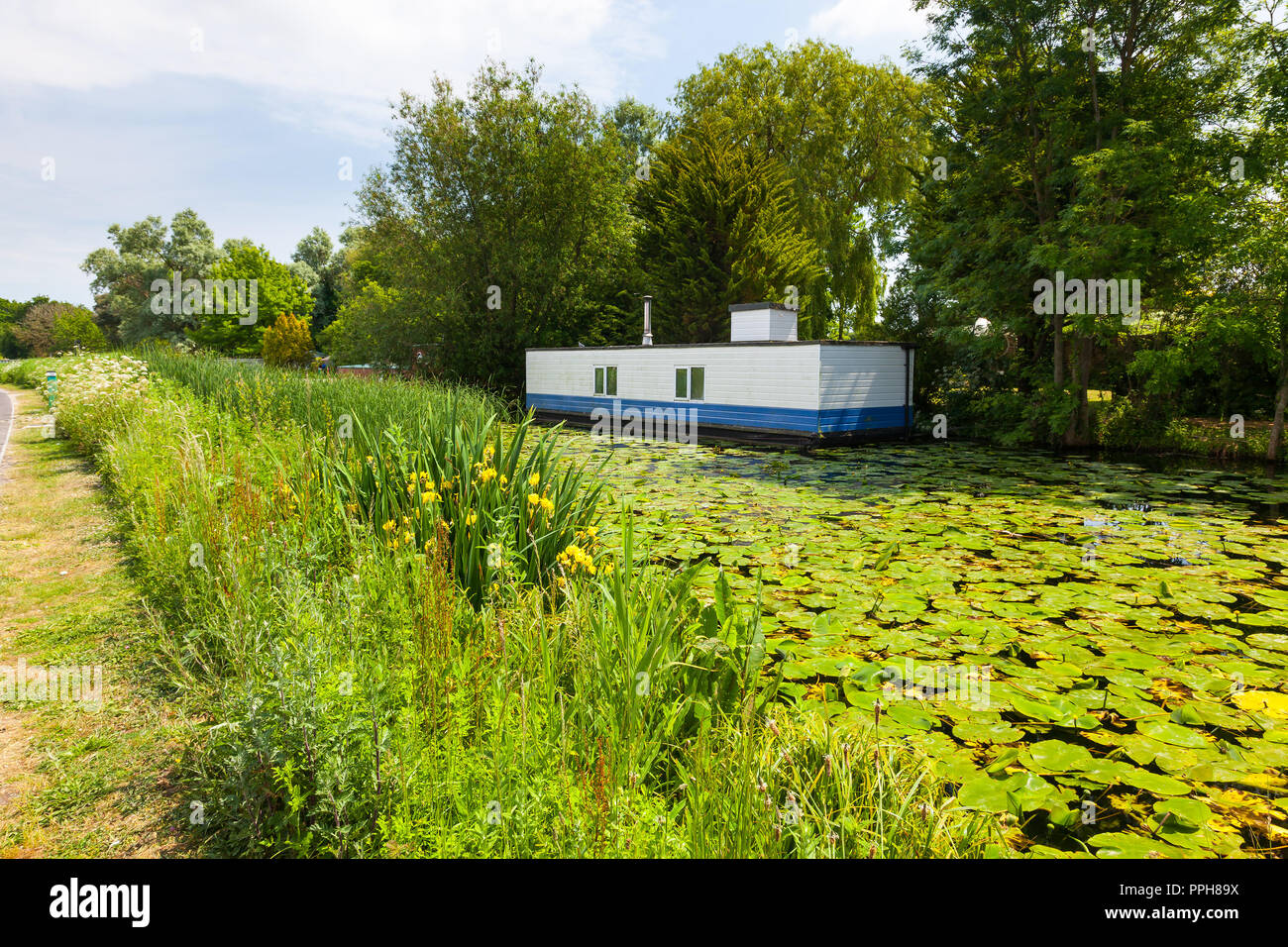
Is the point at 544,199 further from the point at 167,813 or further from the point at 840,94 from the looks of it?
the point at 167,813

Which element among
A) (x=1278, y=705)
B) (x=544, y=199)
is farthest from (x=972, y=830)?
(x=544, y=199)

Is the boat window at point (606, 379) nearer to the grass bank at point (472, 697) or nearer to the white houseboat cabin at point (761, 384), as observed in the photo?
the white houseboat cabin at point (761, 384)

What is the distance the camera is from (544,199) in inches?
874

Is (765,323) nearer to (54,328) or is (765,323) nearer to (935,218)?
(935,218)

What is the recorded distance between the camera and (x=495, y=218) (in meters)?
22.3

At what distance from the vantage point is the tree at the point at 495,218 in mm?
21547

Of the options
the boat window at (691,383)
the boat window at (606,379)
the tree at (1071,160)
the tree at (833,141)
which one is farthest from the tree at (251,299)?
the tree at (1071,160)

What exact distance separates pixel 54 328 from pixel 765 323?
4907 centimetres

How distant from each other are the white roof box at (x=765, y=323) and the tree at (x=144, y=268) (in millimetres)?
38908

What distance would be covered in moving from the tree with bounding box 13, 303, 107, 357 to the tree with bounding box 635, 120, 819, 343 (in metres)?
32.6

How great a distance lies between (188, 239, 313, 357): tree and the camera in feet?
139

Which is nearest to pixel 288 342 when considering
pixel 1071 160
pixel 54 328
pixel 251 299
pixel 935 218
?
pixel 251 299

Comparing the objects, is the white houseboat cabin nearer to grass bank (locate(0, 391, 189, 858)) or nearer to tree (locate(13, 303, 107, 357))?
grass bank (locate(0, 391, 189, 858))
